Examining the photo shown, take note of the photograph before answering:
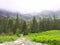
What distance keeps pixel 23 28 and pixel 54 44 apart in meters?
21.5

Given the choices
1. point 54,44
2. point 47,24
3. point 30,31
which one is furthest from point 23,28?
point 54,44

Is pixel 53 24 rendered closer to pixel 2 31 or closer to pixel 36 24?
pixel 36 24

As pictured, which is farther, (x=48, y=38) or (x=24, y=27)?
(x=24, y=27)

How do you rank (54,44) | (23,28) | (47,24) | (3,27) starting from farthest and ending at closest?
(47,24) → (3,27) → (23,28) → (54,44)

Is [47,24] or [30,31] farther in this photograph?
[47,24]

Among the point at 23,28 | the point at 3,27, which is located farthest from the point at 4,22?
the point at 23,28

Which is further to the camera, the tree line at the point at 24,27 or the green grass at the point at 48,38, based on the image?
the tree line at the point at 24,27

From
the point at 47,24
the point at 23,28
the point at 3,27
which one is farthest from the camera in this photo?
the point at 47,24

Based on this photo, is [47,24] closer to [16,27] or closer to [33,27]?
[33,27]

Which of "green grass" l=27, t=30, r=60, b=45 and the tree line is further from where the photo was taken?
the tree line

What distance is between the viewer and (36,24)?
41.4 metres

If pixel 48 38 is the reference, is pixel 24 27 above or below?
below

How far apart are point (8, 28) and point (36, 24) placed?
257 inches

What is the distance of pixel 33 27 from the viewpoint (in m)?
39.8
